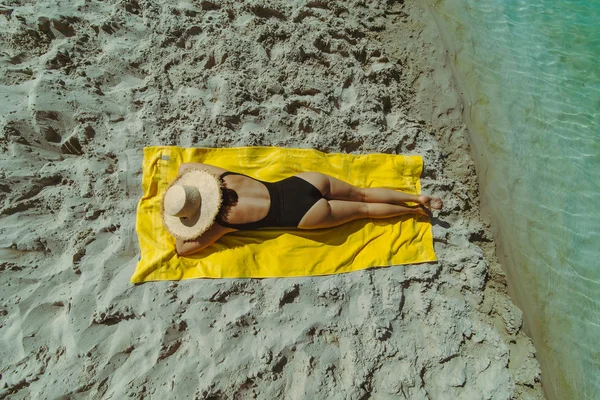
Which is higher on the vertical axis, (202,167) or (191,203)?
(202,167)

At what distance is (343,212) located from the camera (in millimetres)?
3080

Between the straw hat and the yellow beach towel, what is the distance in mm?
232

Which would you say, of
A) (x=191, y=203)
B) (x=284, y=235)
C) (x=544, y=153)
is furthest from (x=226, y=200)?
(x=544, y=153)

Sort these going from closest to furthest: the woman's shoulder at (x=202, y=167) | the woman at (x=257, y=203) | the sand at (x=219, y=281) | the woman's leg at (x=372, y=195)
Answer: the sand at (x=219, y=281) < the woman at (x=257, y=203) < the woman's shoulder at (x=202, y=167) < the woman's leg at (x=372, y=195)

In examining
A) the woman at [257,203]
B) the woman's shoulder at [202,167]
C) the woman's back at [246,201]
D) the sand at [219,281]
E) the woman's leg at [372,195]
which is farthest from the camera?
the woman's leg at [372,195]

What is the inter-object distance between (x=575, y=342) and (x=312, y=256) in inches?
92.7

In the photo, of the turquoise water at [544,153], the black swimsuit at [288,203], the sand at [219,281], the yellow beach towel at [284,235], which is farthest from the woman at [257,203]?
the turquoise water at [544,153]

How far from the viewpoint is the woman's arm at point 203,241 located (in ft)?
9.25

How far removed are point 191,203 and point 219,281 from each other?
0.65 metres

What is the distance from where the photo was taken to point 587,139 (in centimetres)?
383

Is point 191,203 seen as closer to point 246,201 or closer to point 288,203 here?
point 246,201

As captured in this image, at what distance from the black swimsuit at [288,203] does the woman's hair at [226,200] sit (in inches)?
5.5

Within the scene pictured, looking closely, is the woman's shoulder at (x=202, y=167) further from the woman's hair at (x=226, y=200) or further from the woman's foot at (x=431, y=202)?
the woman's foot at (x=431, y=202)

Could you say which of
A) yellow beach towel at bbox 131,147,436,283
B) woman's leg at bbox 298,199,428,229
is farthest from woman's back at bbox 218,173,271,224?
woman's leg at bbox 298,199,428,229
